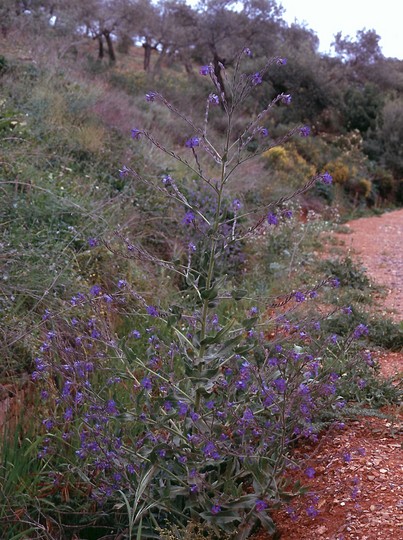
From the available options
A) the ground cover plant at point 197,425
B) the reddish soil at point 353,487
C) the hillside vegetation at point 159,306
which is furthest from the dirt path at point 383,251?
the ground cover plant at point 197,425

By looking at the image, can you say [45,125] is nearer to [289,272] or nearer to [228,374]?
[289,272]

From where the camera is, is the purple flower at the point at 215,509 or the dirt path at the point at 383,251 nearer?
the purple flower at the point at 215,509

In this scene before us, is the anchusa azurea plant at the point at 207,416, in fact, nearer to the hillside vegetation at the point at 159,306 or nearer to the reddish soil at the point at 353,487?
the hillside vegetation at the point at 159,306

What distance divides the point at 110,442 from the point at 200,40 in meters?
19.0

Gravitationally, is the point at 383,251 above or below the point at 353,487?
below

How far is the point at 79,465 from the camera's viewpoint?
121 inches

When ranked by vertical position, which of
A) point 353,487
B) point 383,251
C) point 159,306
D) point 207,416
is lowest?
point 383,251

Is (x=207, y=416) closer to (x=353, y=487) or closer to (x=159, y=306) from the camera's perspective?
(x=159, y=306)

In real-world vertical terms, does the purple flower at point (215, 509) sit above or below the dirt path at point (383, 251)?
above

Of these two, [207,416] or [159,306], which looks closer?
[207,416]

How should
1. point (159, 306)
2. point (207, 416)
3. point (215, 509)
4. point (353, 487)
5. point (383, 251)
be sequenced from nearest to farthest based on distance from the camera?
point (215, 509), point (207, 416), point (353, 487), point (159, 306), point (383, 251)

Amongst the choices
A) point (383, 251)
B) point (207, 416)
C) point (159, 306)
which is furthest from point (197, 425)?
point (383, 251)

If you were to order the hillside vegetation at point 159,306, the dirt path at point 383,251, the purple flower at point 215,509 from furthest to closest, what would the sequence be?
the dirt path at point 383,251, the hillside vegetation at point 159,306, the purple flower at point 215,509

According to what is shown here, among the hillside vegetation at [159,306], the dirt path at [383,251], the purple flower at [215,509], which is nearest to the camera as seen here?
the purple flower at [215,509]
